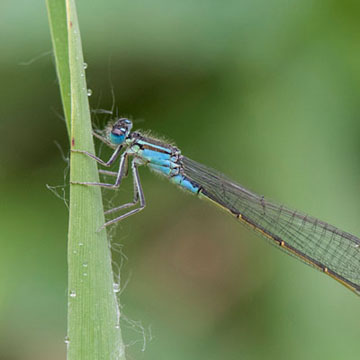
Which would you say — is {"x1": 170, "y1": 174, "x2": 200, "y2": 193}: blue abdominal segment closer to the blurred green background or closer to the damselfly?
the damselfly

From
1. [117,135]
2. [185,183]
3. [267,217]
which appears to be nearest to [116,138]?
[117,135]

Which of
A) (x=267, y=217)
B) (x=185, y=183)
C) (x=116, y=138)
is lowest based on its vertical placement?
(x=267, y=217)

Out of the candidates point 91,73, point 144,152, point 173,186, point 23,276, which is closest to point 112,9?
point 91,73

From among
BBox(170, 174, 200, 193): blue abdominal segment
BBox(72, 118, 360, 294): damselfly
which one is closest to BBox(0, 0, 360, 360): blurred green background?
BBox(72, 118, 360, 294): damselfly

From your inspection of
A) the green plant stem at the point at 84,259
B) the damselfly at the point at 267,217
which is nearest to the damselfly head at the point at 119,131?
the damselfly at the point at 267,217

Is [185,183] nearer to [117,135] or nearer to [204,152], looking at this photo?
[204,152]
